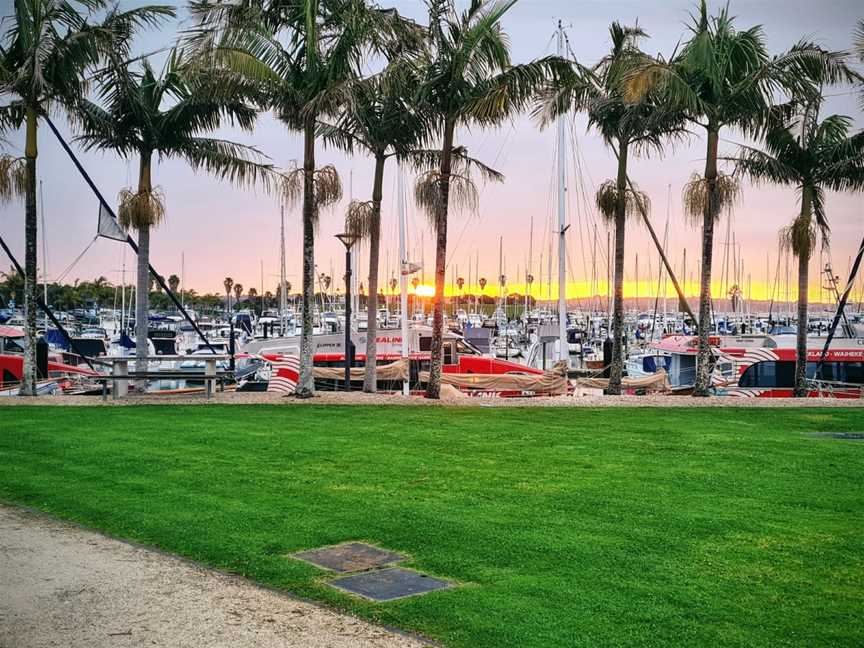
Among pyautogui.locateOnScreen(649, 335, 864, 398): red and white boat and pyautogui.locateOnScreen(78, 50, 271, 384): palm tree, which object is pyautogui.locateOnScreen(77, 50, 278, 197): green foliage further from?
pyautogui.locateOnScreen(649, 335, 864, 398): red and white boat

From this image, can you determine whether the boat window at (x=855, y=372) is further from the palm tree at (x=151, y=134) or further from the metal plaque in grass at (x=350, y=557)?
the metal plaque in grass at (x=350, y=557)

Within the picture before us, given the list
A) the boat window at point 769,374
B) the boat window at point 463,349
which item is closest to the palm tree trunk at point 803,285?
the boat window at point 769,374

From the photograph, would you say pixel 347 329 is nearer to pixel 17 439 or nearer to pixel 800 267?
pixel 17 439

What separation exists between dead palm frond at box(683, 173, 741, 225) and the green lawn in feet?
23.5

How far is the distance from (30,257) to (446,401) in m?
10.9

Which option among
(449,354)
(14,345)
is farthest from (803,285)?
(14,345)

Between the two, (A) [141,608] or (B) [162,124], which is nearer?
(A) [141,608]

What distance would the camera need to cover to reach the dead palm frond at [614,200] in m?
24.3

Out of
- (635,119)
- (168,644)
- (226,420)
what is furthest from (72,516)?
(635,119)

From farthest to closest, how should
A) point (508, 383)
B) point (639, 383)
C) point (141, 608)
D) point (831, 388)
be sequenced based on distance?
point (639, 383) → point (831, 388) → point (508, 383) → point (141, 608)

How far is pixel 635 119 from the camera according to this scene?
23406 millimetres

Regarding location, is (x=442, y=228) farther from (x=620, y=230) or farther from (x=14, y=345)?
(x=14, y=345)

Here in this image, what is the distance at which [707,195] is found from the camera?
2278cm

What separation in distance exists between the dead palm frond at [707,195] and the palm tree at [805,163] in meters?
2.20
